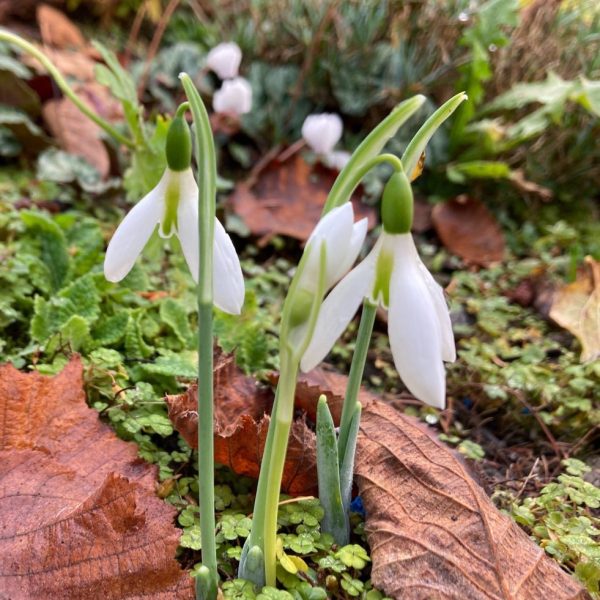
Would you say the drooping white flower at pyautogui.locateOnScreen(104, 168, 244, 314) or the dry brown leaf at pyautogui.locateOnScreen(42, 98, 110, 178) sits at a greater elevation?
the dry brown leaf at pyautogui.locateOnScreen(42, 98, 110, 178)

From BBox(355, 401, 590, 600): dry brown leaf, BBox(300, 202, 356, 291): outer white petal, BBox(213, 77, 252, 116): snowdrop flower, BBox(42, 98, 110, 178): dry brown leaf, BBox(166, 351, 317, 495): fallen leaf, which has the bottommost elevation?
BBox(355, 401, 590, 600): dry brown leaf

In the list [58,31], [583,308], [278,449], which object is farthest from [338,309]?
[58,31]

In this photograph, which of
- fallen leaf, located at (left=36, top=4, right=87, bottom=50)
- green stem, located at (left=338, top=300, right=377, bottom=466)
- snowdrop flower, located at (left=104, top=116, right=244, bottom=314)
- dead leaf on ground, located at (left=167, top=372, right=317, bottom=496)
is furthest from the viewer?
fallen leaf, located at (left=36, top=4, right=87, bottom=50)

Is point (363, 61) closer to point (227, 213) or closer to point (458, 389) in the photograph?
point (227, 213)

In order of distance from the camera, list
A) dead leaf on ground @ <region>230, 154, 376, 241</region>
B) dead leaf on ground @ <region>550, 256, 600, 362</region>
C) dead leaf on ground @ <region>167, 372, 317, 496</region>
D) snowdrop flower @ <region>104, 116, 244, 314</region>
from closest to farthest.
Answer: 1. snowdrop flower @ <region>104, 116, 244, 314</region>
2. dead leaf on ground @ <region>167, 372, 317, 496</region>
3. dead leaf on ground @ <region>550, 256, 600, 362</region>
4. dead leaf on ground @ <region>230, 154, 376, 241</region>

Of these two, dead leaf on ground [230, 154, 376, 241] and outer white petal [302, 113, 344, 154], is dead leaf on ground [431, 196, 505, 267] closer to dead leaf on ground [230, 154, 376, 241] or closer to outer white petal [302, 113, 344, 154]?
dead leaf on ground [230, 154, 376, 241]

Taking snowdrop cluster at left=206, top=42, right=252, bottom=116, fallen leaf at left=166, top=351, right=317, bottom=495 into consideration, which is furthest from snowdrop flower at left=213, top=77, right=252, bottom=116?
fallen leaf at left=166, top=351, right=317, bottom=495

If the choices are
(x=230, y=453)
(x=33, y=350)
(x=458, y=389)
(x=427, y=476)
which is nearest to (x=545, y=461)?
(x=458, y=389)

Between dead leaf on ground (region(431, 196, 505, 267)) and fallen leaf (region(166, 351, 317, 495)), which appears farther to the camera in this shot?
dead leaf on ground (region(431, 196, 505, 267))
